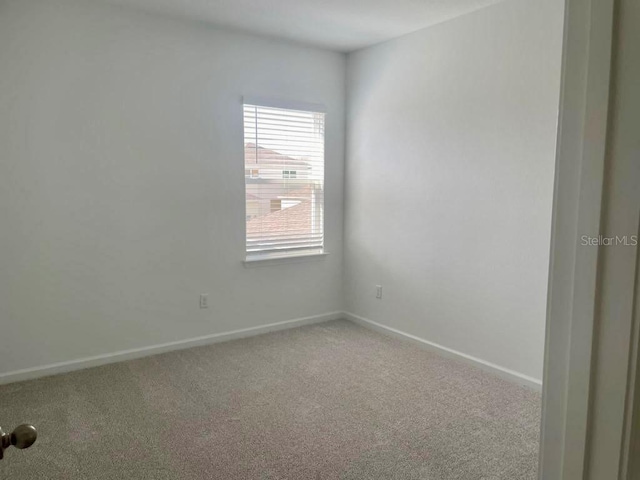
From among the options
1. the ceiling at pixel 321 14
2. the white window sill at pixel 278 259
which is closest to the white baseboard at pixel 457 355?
the white window sill at pixel 278 259

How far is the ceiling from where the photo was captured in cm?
313

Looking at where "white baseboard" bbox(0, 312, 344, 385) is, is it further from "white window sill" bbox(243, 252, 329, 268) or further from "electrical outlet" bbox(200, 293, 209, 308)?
"white window sill" bbox(243, 252, 329, 268)

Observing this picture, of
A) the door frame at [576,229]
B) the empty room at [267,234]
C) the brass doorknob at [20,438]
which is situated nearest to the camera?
the door frame at [576,229]

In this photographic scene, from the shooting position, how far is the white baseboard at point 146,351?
3168 millimetres

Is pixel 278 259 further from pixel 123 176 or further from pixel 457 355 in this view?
pixel 457 355

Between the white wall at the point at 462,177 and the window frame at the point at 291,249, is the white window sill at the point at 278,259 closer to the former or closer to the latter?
the window frame at the point at 291,249

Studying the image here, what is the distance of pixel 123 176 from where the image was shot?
3383mm

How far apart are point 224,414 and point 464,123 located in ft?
8.25

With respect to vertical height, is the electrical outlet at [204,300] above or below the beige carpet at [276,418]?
above

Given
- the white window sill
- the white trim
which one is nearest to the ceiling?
the white trim

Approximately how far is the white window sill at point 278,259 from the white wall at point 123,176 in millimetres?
67

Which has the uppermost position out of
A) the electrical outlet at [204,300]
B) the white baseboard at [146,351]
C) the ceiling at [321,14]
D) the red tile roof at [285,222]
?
the ceiling at [321,14]

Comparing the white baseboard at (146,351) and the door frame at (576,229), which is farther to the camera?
the white baseboard at (146,351)

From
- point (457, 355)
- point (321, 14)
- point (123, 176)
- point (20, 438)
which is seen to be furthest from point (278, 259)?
point (20, 438)
